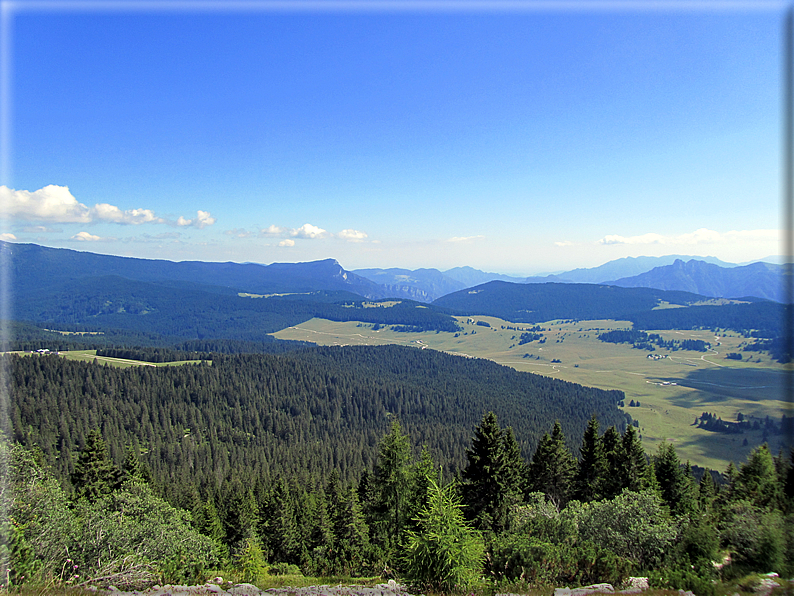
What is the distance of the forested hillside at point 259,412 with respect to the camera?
9300 centimetres

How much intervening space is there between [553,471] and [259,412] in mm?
113098

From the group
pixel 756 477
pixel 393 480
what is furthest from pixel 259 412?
pixel 756 477

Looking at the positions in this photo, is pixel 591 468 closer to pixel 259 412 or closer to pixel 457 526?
pixel 457 526

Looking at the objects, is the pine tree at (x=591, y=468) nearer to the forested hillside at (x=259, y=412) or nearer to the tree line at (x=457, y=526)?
the tree line at (x=457, y=526)

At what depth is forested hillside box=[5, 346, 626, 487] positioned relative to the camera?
93000 mm

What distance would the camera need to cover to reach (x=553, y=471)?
38688 mm

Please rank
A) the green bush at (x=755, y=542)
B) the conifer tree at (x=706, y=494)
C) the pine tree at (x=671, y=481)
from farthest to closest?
1. the conifer tree at (x=706, y=494)
2. the pine tree at (x=671, y=481)
3. the green bush at (x=755, y=542)

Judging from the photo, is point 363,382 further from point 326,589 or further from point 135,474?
point 326,589

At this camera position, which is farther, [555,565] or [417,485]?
[417,485]

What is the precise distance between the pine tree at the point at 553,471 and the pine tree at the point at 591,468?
1039 millimetres

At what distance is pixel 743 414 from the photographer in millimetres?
152750

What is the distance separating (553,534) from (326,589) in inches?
465

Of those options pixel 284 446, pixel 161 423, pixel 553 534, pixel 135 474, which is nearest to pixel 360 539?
pixel 135 474

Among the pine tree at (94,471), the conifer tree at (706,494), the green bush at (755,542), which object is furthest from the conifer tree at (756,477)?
the pine tree at (94,471)
